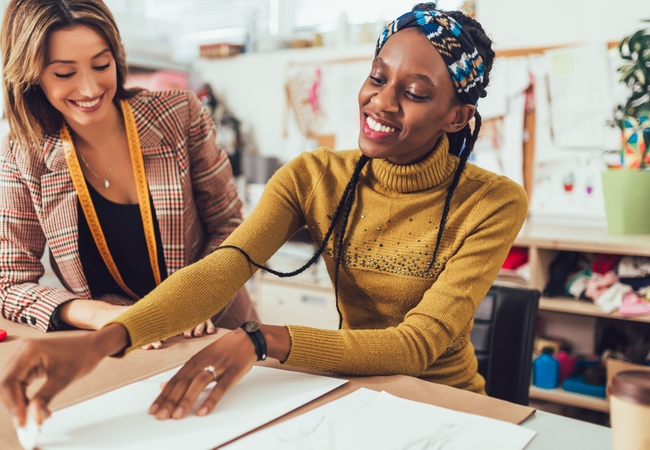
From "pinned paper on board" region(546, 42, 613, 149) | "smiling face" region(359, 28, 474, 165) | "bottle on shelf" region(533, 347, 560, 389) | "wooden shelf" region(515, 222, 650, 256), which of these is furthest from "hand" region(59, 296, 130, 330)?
"pinned paper on board" region(546, 42, 613, 149)

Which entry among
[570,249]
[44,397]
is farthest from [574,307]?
[44,397]

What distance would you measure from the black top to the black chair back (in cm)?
74

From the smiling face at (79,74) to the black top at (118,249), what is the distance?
17 centimetres

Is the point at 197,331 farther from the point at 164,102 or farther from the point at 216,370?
the point at 164,102

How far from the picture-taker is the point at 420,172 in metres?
0.99

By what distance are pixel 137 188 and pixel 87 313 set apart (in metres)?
0.36

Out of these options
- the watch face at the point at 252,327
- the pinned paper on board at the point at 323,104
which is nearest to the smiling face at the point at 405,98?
the watch face at the point at 252,327

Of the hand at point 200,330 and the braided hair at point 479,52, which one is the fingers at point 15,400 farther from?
the braided hair at point 479,52

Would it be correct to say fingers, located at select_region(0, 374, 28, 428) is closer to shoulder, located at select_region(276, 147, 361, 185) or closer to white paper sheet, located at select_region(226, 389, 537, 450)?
white paper sheet, located at select_region(226, 389, 537, 450)

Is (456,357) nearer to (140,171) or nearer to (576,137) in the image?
(140,171)

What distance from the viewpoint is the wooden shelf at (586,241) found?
172 cm

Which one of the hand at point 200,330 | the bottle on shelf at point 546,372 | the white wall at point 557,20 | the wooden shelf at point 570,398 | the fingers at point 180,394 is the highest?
the white wall at point 557,20

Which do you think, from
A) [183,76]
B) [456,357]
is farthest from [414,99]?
[183,76]

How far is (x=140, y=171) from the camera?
4.11 feet
